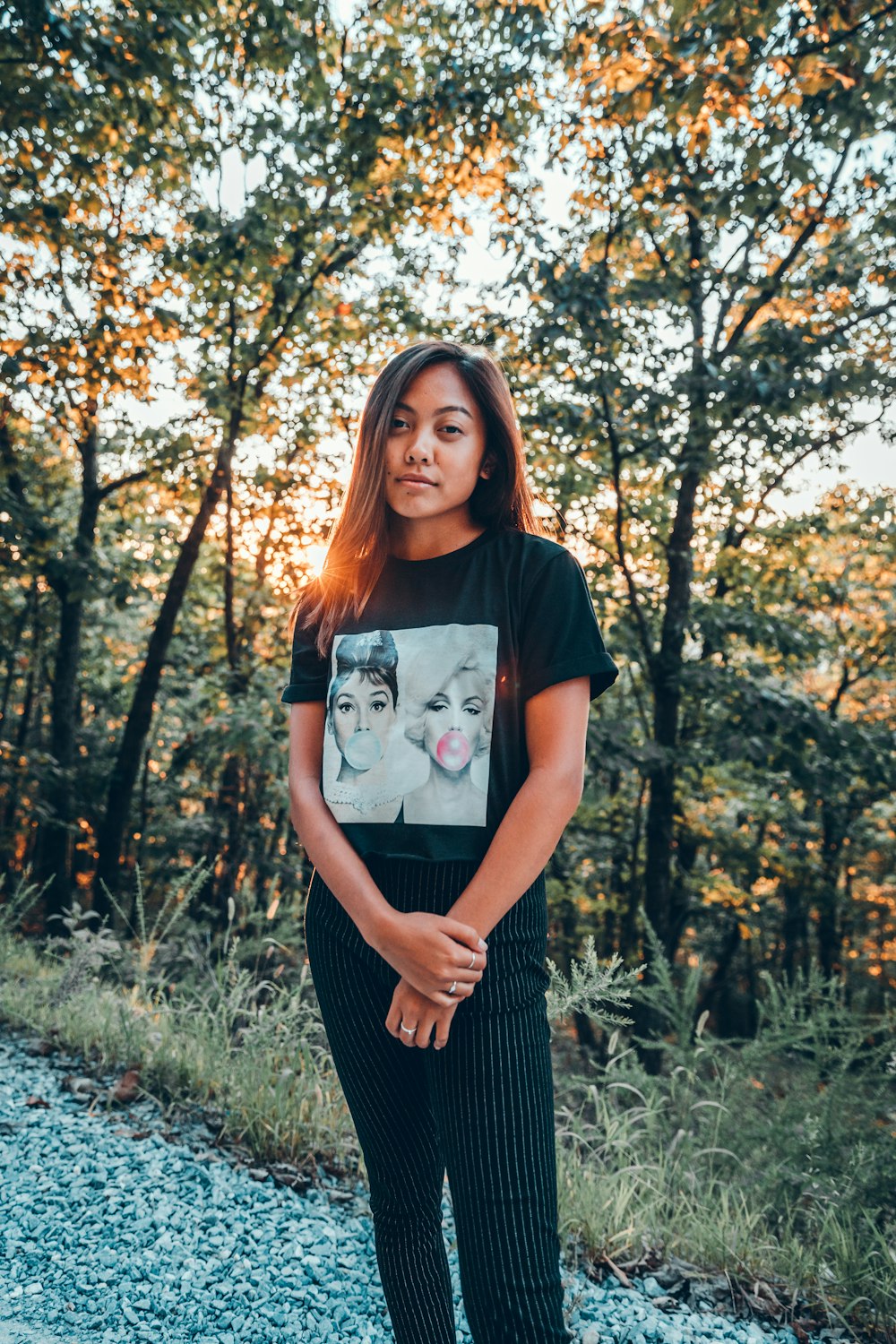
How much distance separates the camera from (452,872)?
117cm

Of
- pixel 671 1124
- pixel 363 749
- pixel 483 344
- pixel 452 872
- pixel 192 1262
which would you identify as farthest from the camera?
pixel 483 344

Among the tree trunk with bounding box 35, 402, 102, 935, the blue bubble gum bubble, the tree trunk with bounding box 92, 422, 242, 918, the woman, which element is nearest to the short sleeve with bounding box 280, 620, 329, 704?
the woman

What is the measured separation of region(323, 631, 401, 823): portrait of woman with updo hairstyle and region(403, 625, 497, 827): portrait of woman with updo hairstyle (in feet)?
0.13

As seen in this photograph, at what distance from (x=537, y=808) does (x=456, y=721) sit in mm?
187

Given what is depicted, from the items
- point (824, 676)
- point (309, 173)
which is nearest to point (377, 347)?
point (309, 173)

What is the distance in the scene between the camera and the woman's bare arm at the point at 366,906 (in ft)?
3.46

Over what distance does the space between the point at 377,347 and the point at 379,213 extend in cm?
107

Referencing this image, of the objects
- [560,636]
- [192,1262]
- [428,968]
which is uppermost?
[560,636]

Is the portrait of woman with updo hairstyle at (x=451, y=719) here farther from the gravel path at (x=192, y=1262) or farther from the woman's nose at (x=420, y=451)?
the gravel path at (x=192, y=1262)

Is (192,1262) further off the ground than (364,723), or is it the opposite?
(364,723)

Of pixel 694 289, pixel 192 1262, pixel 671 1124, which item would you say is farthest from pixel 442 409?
pixel 694 289

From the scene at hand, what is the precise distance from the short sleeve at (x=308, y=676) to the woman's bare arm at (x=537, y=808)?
15.7 inches

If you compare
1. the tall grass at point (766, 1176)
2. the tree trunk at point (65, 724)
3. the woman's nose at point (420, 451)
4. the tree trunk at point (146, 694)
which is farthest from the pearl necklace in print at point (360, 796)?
the tree trunk at point (65, 724)

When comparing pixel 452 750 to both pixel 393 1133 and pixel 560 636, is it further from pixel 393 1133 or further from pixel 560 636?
pixel 393 1133
